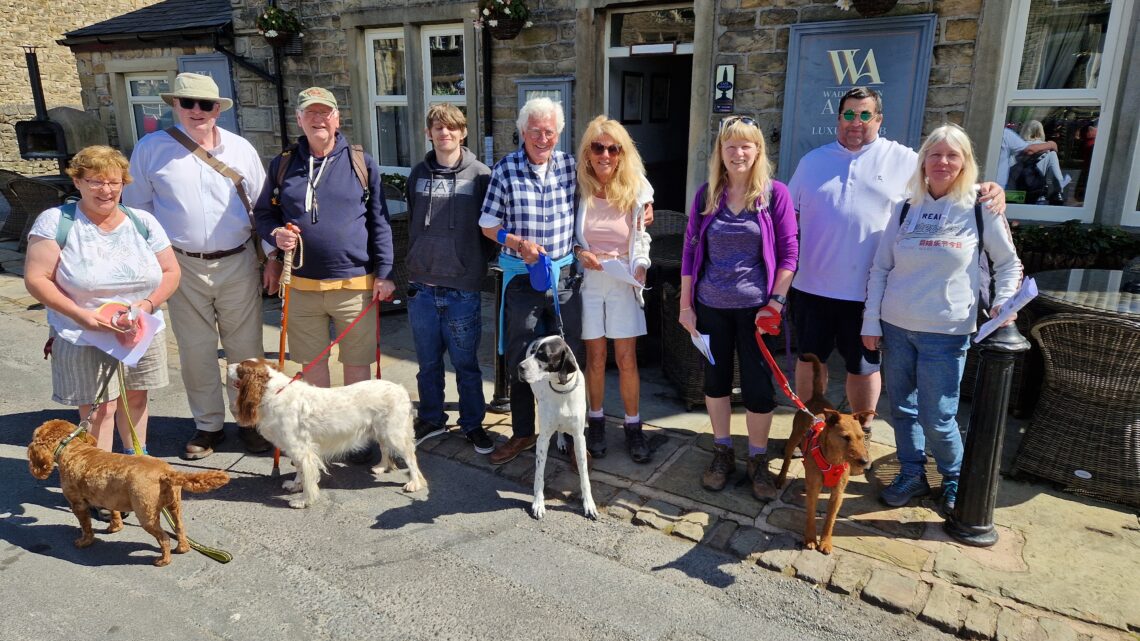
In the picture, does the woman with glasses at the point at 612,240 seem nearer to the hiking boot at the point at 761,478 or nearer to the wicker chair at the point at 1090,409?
the hiking boot at the point at 761,478

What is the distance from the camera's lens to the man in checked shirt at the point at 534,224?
3826 millimetres

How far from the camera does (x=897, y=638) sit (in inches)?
112

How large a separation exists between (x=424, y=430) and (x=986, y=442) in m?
3.18

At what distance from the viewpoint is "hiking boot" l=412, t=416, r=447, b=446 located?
4625 mm

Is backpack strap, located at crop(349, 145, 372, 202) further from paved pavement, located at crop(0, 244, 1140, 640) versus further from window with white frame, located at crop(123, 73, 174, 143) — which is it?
window with white frame, located at crop(123, 73, 174, 143)

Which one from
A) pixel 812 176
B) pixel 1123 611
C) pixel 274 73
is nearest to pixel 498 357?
pixel 812 176

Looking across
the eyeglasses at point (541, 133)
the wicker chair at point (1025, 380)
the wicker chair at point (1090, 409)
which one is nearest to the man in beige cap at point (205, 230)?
the eyeglasses at point (541, 133)

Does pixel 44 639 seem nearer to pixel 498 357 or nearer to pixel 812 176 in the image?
pixel 498 357

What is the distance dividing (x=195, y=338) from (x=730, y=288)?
3206 mm

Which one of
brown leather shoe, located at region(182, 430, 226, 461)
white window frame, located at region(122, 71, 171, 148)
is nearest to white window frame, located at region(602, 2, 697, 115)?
brown leather shoe, located at region(182, 430, 226, 461)

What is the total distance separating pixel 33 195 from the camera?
34.4ft

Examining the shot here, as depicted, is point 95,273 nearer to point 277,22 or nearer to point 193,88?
point 193,88

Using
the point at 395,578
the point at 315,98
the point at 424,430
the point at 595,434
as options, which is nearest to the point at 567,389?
the point at 595,434

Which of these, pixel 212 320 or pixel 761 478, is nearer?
pixel 761 478
